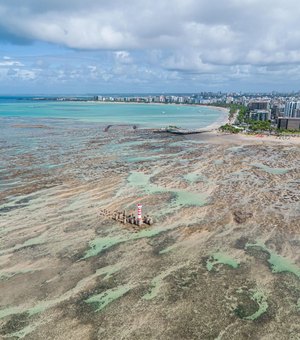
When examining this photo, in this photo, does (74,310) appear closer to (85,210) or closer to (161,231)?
(161,231)

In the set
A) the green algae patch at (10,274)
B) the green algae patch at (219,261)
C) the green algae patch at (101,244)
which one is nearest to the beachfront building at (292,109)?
the green algae patch at (219,261)

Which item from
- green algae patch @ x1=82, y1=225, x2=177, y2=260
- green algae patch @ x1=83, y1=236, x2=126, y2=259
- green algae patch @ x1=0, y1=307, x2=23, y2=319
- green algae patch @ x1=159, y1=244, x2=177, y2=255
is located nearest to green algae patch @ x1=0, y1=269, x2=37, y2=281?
green algae patch @ x1=0, y1=307, x2=23, y2=319

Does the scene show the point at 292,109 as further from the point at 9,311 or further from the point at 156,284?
the point at 9,311

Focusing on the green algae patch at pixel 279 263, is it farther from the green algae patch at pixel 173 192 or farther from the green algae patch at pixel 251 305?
the green algae patch at pixel 173 192

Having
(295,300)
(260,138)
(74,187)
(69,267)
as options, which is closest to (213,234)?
(295,300)

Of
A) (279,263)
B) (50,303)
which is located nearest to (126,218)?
(50,303)

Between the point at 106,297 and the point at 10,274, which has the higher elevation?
the point at 106,297

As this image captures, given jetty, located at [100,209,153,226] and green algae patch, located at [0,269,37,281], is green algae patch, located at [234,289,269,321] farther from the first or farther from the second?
green algae patch, located at [0,269,37,281]
